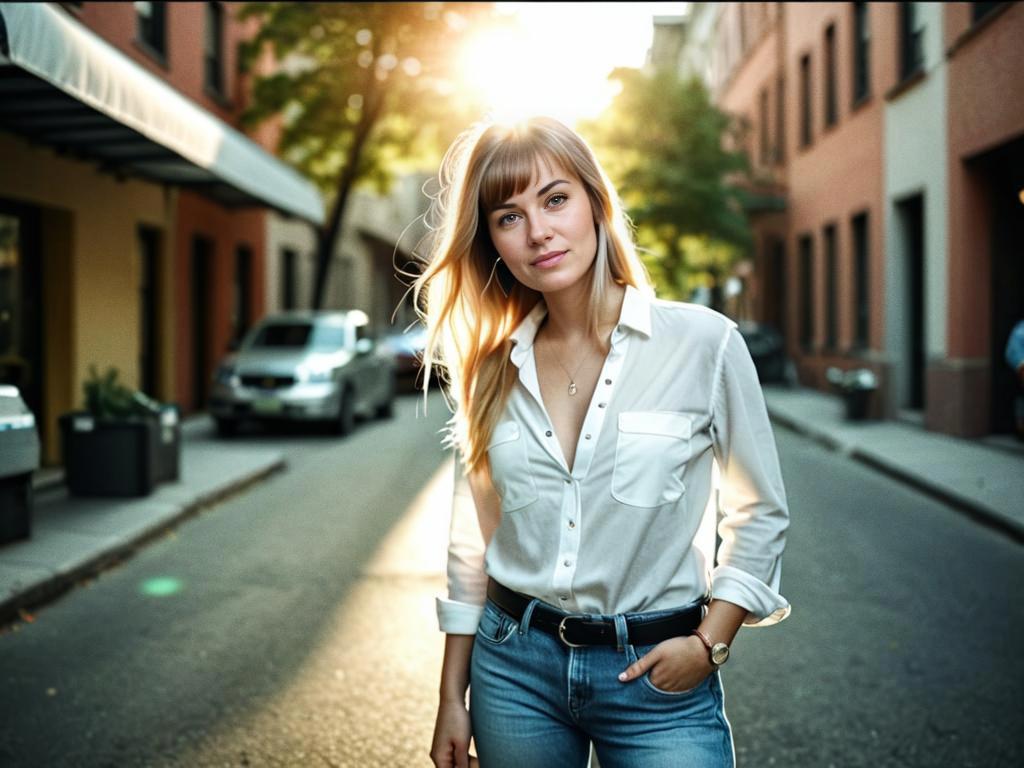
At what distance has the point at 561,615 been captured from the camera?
1.89m

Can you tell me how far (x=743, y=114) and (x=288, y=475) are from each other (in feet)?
60.2

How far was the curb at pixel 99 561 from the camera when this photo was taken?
576 cm

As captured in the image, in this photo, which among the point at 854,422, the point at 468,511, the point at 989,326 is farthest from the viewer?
the point at 854,422

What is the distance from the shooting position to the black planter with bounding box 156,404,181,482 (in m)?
9.56

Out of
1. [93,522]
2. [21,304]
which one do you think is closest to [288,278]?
[21,304]

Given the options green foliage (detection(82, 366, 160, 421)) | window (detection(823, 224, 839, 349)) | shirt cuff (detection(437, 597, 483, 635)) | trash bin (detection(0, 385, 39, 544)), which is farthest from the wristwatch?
window (detection(823, 224, 839, 349))

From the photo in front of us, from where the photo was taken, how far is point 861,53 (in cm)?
1728

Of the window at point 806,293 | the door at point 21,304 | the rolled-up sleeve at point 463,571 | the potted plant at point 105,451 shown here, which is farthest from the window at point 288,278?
the rolled-up sleeve at point 463,571

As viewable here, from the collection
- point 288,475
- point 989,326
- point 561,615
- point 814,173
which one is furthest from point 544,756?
point 814,173

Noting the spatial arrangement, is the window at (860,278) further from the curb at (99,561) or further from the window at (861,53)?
the curb at (99,561)

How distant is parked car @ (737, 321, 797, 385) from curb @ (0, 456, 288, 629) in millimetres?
15704

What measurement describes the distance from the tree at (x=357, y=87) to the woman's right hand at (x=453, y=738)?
44.3 ft

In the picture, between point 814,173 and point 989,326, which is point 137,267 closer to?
point 989,326

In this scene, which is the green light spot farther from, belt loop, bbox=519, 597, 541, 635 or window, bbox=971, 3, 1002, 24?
window, bbox=971, 3, 1002, 24
